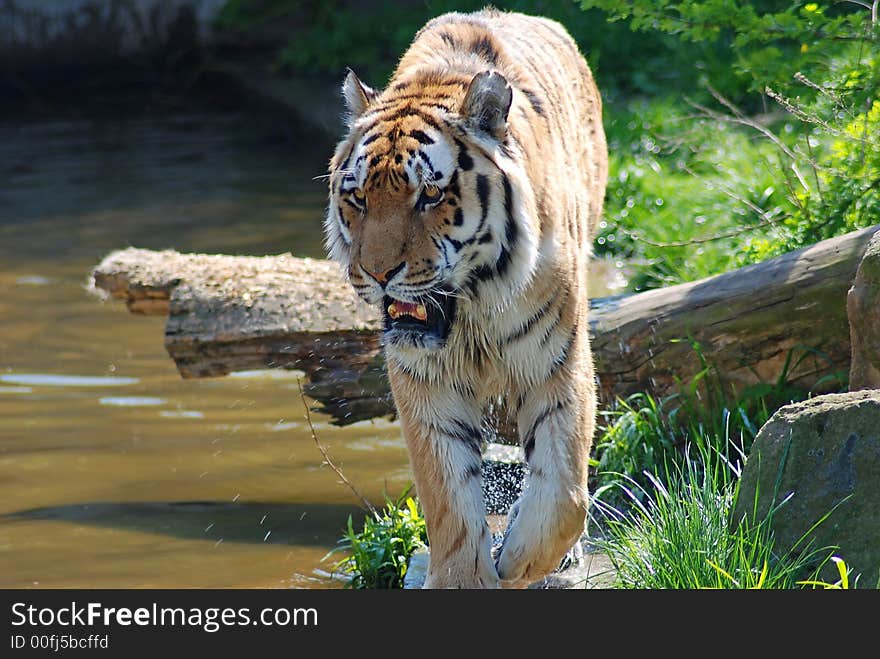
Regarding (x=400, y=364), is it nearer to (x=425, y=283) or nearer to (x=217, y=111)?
(x=425, y=283)

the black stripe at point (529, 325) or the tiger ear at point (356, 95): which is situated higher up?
the tiger ear at point (356, 95)

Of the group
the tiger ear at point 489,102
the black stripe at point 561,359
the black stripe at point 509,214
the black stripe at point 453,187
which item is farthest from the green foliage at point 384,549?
the tiger ear at point 489,102

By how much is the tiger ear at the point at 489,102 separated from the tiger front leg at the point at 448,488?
84 cm

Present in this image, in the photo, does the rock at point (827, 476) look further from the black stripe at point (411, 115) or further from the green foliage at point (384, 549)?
the green foliage at point (384, 549)

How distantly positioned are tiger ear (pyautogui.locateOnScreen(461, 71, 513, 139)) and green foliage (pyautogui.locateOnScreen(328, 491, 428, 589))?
5.42 feet

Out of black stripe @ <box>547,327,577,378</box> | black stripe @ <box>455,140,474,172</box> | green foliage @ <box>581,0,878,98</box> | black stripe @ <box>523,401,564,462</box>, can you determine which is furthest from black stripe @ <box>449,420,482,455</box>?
green foliage @ <box>581,0,878,98</box>

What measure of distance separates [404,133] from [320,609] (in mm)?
1349

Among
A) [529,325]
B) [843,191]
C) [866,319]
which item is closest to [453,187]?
[529,325]

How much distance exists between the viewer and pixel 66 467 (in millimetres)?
5949

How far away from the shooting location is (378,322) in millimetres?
5445

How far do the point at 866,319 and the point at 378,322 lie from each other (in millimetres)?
2105

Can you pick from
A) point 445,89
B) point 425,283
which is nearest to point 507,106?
point 445,89

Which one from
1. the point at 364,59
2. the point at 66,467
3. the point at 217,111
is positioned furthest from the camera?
the point at 217,111

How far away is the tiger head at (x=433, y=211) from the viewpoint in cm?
362
